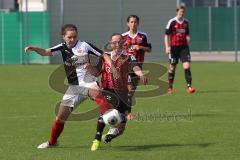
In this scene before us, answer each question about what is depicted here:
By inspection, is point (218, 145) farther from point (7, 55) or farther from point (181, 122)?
point (7, 55)

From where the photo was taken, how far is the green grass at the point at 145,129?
9898 mm

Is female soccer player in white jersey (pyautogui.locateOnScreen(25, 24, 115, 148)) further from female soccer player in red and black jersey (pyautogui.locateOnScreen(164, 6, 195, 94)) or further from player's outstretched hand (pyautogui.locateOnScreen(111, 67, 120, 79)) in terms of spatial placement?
female soccer player in red and black jersey (pyautogui.locateOnScreen(164, 6, 195, 94))

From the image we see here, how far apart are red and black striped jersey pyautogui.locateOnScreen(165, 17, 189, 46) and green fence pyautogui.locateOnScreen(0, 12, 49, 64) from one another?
56.2 ft

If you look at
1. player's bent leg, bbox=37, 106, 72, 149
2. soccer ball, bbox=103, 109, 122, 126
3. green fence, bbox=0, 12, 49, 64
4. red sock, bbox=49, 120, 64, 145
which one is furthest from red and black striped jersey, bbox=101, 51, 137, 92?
green fence, bbox=0, 12, 49, 64

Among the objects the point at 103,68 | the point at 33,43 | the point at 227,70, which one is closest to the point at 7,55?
the point at 33,43

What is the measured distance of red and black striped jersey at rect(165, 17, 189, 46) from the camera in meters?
19.8

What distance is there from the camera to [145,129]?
12.4 m

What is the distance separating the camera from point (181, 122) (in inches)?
527

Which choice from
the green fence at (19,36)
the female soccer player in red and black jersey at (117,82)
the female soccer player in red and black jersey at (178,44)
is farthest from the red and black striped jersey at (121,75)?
the green fence at (19,36)

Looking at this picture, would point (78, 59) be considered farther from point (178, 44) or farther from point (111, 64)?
point (178, 44)

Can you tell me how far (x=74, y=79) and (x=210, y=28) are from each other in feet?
119

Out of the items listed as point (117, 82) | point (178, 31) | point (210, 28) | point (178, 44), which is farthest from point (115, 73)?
point (210, 28)

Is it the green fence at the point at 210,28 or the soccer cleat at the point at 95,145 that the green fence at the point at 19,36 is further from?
the soccer cleat at the point at 95,145

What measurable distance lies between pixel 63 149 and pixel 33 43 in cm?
2656
